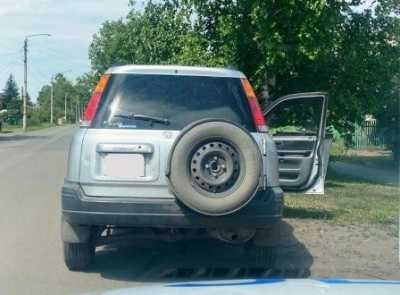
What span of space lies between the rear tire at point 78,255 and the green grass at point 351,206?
170 inches

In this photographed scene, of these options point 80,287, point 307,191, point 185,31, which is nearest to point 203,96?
point 80,287

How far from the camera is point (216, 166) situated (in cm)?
596

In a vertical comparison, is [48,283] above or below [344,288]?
below

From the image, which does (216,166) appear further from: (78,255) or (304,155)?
(304,155)

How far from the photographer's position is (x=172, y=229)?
6418 mm

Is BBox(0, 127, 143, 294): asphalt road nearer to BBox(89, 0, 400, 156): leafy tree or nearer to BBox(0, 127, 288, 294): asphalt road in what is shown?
BBox(0, 127, 288, 294): asphalt road

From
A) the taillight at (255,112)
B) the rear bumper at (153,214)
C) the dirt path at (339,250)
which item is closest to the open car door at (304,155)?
the dirt path at (339,250)

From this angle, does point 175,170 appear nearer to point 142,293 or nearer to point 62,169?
point 142,293

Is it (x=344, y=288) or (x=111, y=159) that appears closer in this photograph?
(x=344, y=288)

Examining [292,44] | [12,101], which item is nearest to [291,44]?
[292,44]

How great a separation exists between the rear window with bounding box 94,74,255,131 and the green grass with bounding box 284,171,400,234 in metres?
3.91

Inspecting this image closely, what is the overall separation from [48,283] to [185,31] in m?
12.6

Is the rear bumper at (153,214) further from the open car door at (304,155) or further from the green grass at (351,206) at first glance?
the green grass at (351,206)

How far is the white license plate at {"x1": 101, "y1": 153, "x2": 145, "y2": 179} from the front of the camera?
6.05 m
